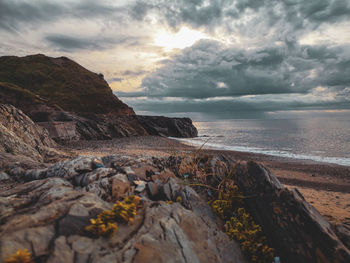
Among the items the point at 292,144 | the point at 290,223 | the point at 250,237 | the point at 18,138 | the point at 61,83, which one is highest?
the point at 61,83

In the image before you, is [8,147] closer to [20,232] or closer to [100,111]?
[20,232]

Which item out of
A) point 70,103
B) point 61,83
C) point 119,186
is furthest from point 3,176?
point 61,83

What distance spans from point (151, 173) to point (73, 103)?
63694 millimetres

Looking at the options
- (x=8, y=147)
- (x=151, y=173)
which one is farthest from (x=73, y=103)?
(x=151, y=173)

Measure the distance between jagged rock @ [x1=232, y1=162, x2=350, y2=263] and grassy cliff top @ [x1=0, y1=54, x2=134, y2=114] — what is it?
55066 millimetres

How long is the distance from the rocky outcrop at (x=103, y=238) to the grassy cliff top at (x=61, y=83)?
53389 mm

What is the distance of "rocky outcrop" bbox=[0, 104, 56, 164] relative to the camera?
9.81 m

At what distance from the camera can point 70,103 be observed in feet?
196

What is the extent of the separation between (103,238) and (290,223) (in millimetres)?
3633

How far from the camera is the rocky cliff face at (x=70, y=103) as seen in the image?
3391 centimetres

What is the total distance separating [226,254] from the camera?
3662 mm

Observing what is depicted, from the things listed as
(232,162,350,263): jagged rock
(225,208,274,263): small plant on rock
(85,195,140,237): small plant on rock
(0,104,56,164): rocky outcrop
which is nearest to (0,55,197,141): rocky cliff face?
(0,104,56,164): rocky outcrop

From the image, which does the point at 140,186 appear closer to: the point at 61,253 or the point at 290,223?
the point at 61,253

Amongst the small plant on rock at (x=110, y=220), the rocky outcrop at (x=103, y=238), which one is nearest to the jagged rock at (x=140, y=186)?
the rocky outcrop at (x=103, y=238)
